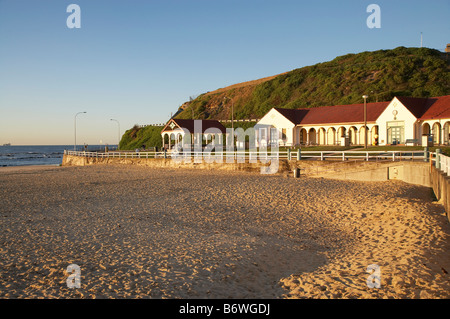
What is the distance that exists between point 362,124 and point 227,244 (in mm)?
31910

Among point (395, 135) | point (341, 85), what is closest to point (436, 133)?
point (395, 135)

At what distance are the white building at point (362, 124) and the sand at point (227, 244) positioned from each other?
59.6 ft

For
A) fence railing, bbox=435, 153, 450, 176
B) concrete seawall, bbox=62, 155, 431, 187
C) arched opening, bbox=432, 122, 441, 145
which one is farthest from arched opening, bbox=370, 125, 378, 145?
fence railing, bbox=435, 153, 450, 176

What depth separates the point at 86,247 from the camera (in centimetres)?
909

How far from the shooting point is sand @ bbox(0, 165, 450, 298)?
21.5ft

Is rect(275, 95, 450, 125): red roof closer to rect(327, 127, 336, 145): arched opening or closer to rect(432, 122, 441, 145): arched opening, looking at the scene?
rect(432, 122, 441, 145): arched opening

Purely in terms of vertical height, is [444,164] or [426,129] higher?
[426,129]

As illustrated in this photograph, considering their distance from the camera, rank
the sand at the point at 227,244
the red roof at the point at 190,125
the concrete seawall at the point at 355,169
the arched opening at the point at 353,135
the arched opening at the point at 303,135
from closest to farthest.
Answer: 1. the sand at the point at 227,244
2. the concrete seawall at the point at 355,169
3. the arched opening at the point at 353,135
4. the red roof at the point at 190,125
5. the arched opening at the point at 303,135

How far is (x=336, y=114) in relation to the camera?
41.0 metres

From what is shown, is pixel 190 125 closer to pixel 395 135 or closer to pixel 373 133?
pixel 373 133

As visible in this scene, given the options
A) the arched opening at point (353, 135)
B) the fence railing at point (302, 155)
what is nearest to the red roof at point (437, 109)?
the arched opening at point (353, 135)

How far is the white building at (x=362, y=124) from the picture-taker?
32688 mm

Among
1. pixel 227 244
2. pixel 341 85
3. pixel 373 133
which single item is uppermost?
pixel 341 85

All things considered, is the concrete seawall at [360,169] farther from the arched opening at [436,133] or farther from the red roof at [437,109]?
the arched opening at [436,133]
